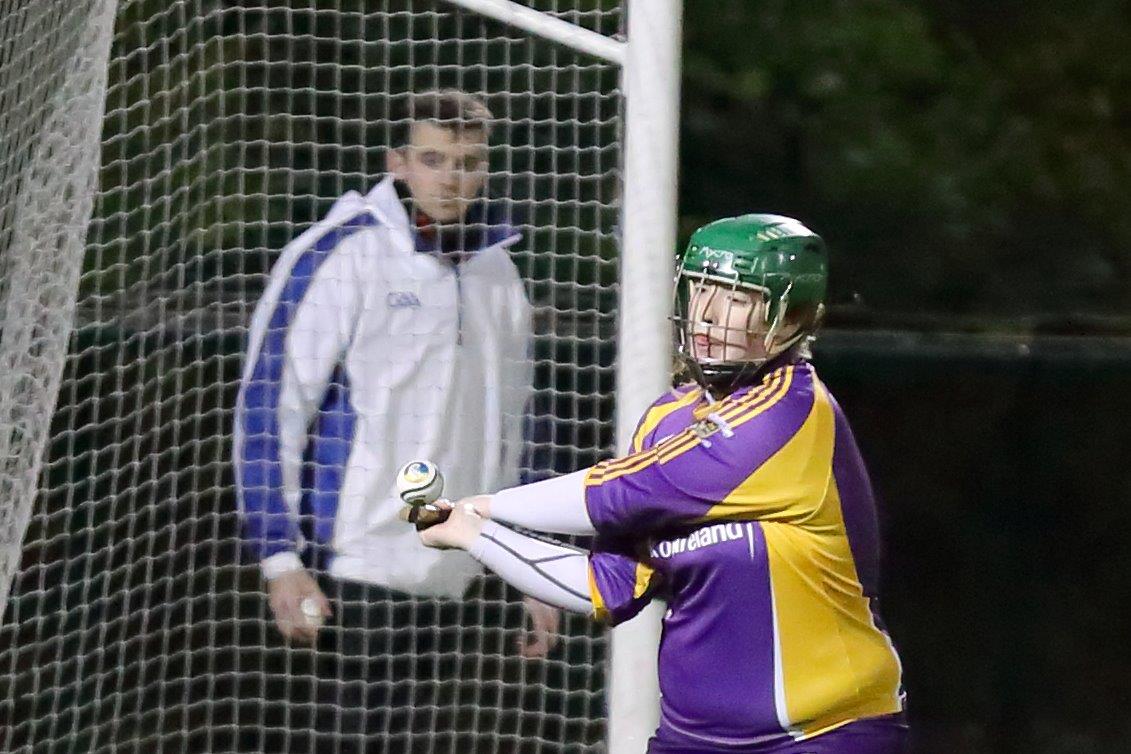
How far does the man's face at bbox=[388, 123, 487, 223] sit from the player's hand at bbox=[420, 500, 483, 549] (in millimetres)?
1264

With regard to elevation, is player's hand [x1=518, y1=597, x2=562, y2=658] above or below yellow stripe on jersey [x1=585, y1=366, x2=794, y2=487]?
below

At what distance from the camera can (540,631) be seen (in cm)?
459

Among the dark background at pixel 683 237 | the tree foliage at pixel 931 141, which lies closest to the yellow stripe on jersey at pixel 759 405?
the dark background at pixel 683 237

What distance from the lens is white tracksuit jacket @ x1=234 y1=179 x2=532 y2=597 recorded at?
4527 millimetres

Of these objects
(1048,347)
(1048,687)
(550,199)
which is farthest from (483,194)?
(1048,687)

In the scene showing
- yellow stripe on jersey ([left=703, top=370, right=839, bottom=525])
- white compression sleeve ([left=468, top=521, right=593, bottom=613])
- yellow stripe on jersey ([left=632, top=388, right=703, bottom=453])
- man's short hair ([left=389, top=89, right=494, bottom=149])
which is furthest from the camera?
man's short hair ([left=389, top=89, right=494, bottom=149])

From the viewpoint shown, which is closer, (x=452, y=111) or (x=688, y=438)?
(x=688, y=438)

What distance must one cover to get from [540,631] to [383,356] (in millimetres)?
705

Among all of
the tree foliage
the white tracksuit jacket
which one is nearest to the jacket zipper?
the white tracksuit jacket

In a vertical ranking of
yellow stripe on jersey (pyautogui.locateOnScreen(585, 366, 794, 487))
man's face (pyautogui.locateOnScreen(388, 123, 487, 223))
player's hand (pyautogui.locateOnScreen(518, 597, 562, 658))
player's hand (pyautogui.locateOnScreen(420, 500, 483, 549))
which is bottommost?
player's hand (pyautogui.locateOnScreen(518, 597, 562, 658))

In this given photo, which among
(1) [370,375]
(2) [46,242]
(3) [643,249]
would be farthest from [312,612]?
(3) [643,249]

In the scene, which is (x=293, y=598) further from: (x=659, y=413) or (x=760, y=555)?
(x=760, y=555)

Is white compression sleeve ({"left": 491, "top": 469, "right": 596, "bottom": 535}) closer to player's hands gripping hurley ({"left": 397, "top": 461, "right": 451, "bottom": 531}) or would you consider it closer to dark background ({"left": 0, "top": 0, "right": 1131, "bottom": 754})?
player's hands gripping hurley ({"left": 397, "top": 461, "right": 451, "bottom": 531})

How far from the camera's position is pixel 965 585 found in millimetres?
5512
